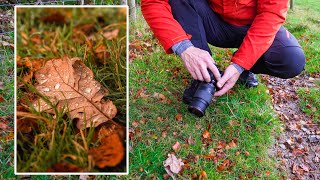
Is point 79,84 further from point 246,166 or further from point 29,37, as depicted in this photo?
point 246,166

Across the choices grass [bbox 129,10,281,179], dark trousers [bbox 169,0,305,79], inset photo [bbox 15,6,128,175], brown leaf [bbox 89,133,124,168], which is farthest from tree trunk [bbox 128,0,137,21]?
brown leaf [bbox 89,133,124,168]

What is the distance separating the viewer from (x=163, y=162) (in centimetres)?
209

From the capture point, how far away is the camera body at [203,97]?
2.07 m

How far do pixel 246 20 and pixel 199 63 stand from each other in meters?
0.55

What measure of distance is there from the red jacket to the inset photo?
2.89ft

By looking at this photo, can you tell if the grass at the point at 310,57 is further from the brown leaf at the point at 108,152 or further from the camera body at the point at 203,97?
the brown leaf at the point at 108,152

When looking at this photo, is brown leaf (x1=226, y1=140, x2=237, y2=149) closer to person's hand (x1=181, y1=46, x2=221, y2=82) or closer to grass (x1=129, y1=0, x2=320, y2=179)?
grass (x1=129, y1=0, x2=320, y2=179)

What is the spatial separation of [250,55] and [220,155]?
0.62m

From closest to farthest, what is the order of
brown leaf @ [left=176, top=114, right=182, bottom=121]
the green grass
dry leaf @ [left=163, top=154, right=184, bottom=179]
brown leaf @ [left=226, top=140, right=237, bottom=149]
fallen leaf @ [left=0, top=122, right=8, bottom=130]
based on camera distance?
dry leaf @ [left=163, top=154, right=184, bottom=179] < fallen leaf @ [left=0, top=122, right=8, bottom=130] < brown leaf @ [left=226, top=140, right=237, bottom=149] < brown leaf @ [left=176, top=114, right=182, bottom=121] < the green grass

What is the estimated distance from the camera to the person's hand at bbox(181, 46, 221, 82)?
2082 mm

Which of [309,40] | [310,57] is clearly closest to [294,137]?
[310,57]

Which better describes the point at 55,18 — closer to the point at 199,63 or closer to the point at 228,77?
the point at 199,63

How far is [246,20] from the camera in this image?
239 cm

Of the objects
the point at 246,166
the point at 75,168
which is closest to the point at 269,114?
the point at 246,166
